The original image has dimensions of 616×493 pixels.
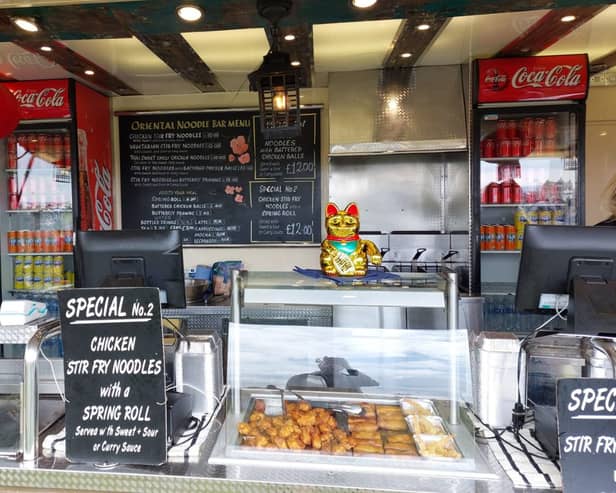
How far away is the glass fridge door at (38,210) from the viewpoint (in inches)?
145

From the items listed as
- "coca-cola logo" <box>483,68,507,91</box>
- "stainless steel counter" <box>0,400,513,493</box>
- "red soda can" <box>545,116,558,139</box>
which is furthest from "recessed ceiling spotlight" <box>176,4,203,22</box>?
"red soda can" <box>545,116,558,139</box>

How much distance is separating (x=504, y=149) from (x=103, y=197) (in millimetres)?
3442

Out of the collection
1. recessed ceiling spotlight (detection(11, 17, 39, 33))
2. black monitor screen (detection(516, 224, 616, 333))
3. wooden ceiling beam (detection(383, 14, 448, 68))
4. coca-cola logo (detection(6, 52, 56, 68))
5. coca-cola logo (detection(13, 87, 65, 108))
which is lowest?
black monitor screen (detection(516, 224, 616, 333))

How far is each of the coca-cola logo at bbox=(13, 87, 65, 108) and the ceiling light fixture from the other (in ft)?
6.88

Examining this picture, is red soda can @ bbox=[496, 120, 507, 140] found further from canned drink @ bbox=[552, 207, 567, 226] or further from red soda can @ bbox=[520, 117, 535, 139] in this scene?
canned drink @ bbox=[552, 207, 567, 226]

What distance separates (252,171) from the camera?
401 cm

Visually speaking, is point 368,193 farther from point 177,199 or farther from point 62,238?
point 62,238

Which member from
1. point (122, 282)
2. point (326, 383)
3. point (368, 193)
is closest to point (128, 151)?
point (368, 193)

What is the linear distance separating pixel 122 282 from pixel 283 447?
2.40ft

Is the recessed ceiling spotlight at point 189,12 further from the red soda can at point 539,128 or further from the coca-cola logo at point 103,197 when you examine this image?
the red soda can at point 539,128

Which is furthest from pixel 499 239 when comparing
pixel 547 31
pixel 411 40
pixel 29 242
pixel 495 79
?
pixel 29 242

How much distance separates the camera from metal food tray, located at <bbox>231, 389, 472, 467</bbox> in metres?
1.01

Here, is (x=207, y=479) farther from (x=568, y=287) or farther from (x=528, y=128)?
(x=528, y=128)

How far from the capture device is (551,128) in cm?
335
